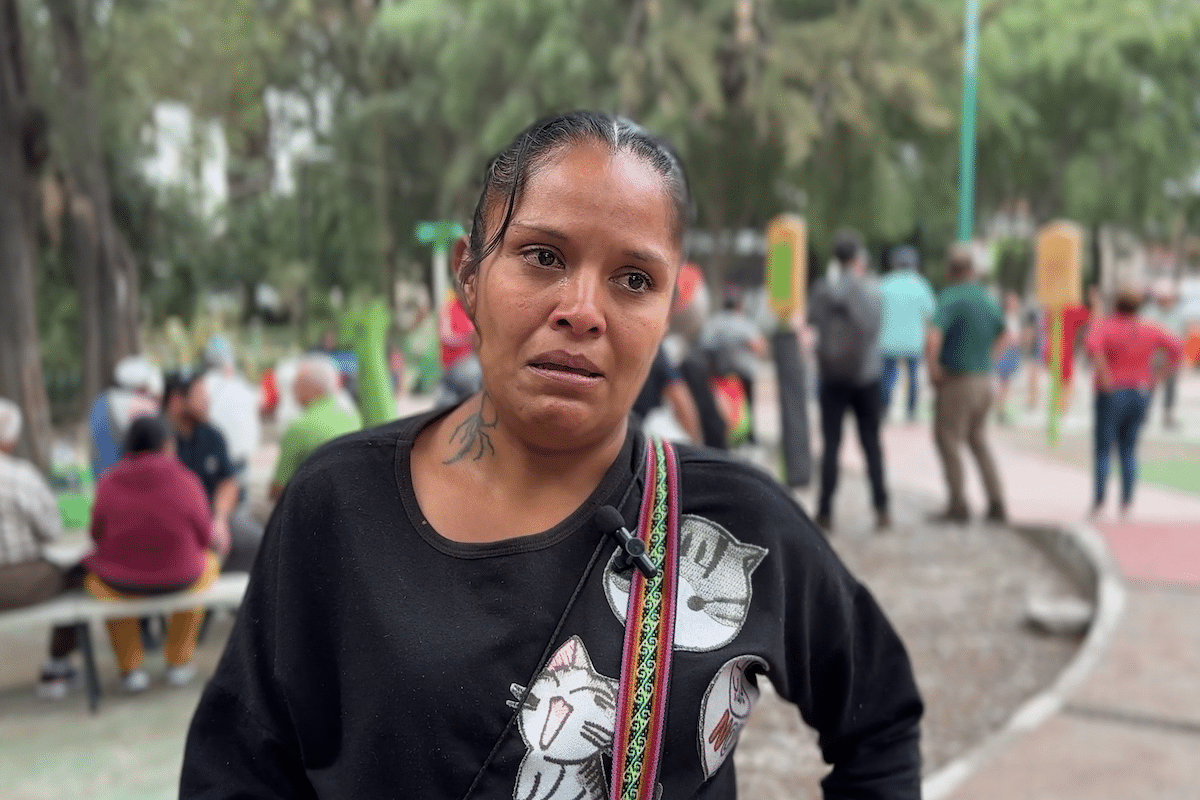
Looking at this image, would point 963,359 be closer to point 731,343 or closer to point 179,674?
point 731,343

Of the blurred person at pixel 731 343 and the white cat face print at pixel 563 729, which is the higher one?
the white cat face print at pixel 563 729

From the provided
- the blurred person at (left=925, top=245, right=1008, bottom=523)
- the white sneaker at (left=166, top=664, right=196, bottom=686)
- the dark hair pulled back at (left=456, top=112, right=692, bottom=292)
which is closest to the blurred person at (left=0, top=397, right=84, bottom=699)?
the white sneaker at (left=166, top=664, right=196, bottom=686)

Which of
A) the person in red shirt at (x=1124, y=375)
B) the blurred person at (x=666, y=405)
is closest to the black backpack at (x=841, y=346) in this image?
the blurred person at (x=666, y=405)

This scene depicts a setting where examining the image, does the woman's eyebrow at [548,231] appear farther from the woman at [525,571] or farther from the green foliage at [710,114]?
the green foliage at [710,114]

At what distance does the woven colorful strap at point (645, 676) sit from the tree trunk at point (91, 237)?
1061 centimetres

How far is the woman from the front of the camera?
1.32m

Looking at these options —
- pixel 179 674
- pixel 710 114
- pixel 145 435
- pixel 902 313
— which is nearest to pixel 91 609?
pixel 179 674

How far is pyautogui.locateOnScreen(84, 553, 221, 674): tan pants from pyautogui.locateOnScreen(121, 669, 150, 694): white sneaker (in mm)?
28

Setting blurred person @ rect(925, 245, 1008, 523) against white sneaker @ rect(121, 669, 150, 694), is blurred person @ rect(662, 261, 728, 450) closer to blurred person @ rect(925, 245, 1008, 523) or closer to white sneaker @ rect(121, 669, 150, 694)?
blurred person @ rect(925, 245, 1008, 523)

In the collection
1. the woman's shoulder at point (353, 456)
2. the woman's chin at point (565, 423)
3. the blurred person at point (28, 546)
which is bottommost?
the blurred person at point (28, 546)

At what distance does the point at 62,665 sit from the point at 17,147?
606 centimetres

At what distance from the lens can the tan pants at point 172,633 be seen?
17.9 ft

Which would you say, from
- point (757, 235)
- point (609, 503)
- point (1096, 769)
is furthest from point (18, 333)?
point (757, 235)

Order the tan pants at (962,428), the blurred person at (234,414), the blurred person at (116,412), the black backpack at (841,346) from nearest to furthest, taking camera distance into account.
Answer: the blurred person at (116,412) → the blurred person at (234,414) → the black backpack at (841,346) → the tan pants at (962,428)
